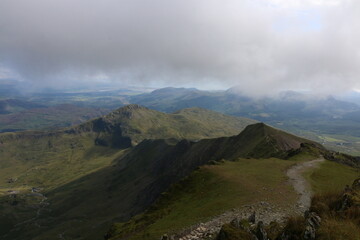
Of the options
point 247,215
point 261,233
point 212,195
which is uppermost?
point 261,233

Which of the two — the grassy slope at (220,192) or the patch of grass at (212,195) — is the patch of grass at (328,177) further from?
the patch of grass at (212,195)

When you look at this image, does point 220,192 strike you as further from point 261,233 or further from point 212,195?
point 261,233

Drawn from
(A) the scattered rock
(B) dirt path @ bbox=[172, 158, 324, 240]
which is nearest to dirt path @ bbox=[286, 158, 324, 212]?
(B) dirt path @ bbox=[172, 158, 324, 240]

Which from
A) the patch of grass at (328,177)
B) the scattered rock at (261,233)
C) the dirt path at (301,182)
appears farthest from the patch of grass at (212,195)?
the scattered rock at (261,233)

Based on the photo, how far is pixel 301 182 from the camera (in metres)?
53.7

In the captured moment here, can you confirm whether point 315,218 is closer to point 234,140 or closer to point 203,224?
point 203,224

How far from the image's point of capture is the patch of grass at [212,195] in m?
42.7

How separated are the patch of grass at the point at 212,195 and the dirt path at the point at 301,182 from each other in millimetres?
1540

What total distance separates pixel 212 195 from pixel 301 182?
65.1ft

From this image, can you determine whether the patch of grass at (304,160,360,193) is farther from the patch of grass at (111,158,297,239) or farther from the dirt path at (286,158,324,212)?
the patch of grass at (111,158,297,239)

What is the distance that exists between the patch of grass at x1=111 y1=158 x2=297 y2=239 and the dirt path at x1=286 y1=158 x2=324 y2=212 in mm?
1540

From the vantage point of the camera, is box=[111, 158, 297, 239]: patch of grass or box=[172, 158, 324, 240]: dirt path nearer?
box=[172, 158, 324, 240]: dirt path

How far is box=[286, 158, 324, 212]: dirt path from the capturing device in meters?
40.1

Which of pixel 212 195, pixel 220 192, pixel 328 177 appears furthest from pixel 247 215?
pixel 328 177
